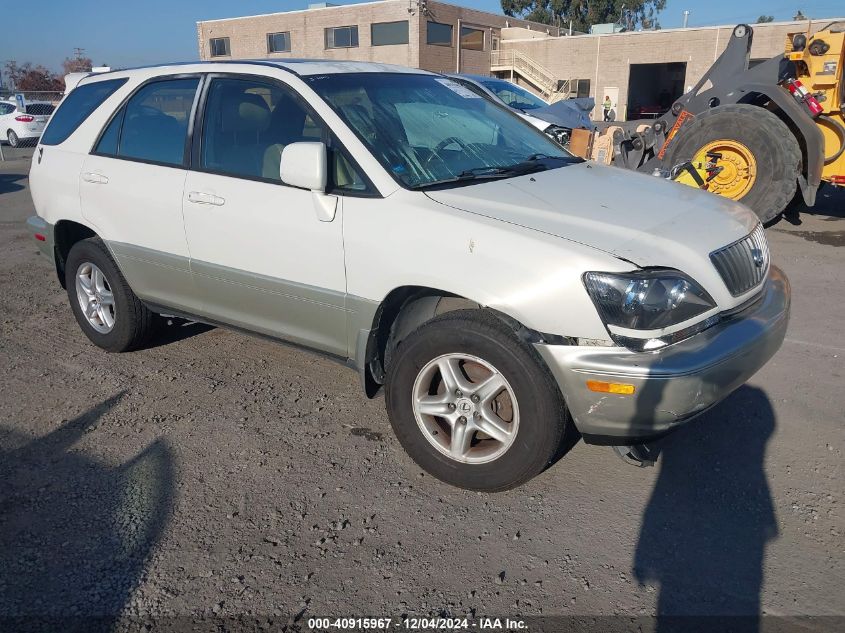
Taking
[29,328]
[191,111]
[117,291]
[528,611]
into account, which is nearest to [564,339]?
[528,611]

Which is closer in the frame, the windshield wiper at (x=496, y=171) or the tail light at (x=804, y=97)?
the windshield wiper at (x=496, y=171)

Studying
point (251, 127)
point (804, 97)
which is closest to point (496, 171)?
point (251, 127)

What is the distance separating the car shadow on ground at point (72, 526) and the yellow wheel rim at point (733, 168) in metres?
6.98

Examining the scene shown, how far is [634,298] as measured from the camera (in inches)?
106

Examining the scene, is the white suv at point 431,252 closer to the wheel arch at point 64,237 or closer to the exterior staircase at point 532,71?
the wheel arch at point 64,237

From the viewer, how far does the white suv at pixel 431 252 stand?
2.76 m

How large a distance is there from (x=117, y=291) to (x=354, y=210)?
219cm

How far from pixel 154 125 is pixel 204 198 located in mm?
846

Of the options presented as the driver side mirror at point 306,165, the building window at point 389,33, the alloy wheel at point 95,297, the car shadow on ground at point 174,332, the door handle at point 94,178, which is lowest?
the car shadow on ground at point 174,332

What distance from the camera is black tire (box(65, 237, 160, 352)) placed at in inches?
181

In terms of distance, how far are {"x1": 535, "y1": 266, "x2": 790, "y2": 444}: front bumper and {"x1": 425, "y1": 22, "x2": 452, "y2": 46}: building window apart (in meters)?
38.4

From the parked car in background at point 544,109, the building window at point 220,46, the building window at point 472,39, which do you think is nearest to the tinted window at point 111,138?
the parked car in background at point 544,109

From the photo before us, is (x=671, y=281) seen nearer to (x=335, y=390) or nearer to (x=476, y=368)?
(x=476, y=368)

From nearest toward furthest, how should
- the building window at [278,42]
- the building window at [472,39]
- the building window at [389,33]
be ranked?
the building window at [389,33], the building window at [472,39], the building window at [278,42]
